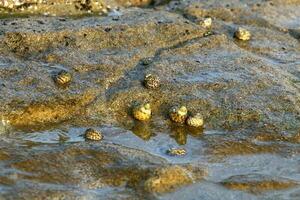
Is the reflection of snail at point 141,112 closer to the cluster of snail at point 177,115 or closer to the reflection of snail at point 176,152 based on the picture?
the cluster of snail at point 177,115

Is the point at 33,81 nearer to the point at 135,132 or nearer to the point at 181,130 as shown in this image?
the point at 135,132

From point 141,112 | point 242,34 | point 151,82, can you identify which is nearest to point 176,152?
point 141,112

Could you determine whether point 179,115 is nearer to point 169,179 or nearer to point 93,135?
point 93,135

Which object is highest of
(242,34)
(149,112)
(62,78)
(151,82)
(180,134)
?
(62,78)

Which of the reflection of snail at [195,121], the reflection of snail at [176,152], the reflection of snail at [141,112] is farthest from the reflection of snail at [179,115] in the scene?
the reflection of snail at [176,152]

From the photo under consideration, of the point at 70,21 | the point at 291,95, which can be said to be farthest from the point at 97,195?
the point at 70,21

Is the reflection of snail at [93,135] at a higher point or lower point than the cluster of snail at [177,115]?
higher
